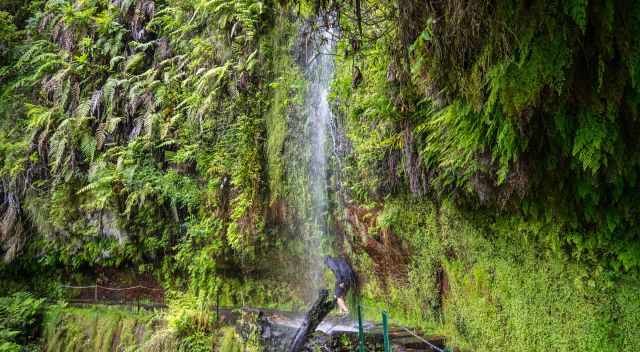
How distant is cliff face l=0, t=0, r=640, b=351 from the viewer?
8.97ft

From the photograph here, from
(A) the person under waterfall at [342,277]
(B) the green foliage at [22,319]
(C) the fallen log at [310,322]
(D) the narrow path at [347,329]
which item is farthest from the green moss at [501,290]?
(B) the green foliage at [22,319]

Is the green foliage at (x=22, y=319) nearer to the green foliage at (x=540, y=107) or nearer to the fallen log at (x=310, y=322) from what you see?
the fallen log at (x=310, y=322)

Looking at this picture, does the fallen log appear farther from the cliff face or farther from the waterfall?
the waterfall

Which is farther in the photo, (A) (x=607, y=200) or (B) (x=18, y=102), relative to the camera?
(B) (x=18, y=102)

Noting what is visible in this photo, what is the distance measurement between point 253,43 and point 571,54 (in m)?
6.60

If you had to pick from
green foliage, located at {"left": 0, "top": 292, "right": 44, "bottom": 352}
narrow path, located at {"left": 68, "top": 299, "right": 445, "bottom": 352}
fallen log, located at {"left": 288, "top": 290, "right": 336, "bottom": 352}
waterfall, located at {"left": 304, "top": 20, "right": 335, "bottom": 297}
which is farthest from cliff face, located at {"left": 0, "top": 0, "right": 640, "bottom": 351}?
green foliage, located at {"left": 0, "top": 292, "right": 44, "bottom": 352}

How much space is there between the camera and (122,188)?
10.7 m

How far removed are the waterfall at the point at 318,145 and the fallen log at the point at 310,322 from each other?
1825 millimetres

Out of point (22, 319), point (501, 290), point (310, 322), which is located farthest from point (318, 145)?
point (22, 319)

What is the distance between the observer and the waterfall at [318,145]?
7.21 meters

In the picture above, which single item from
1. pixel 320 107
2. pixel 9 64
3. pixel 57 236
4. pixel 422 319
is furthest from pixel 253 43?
pixel 9 64

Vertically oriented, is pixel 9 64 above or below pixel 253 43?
above

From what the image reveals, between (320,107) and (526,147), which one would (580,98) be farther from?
(320,107)

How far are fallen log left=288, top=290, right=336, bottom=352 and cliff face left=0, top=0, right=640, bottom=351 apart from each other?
106 centimetres
